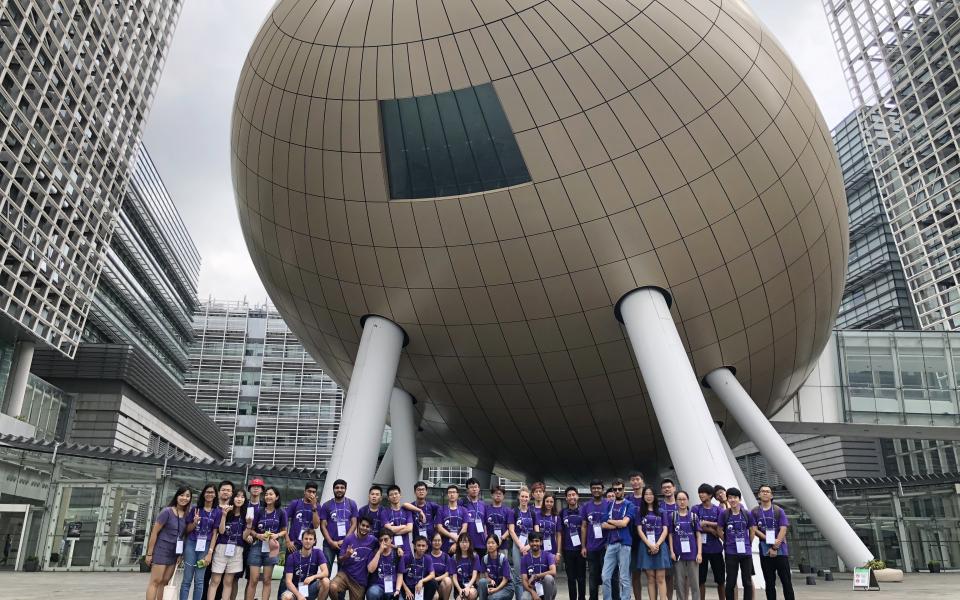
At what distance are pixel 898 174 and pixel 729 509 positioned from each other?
6750 cm

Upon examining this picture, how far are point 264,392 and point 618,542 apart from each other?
7927 centimetres

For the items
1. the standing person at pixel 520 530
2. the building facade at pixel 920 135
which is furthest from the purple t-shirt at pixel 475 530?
the building facade at pixel 920 135

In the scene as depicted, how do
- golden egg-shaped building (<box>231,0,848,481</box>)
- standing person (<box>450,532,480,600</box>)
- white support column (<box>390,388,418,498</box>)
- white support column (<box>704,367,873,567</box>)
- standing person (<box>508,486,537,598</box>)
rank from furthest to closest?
white support column (<box>390,388,418,498</box>)
white support column (<box>704,367,873,567</box>)
golden egg-shaped building (<box>231,0,848,481</box>)
standing person (<box>508,486,537,598</box>)
standing person (<box>450,532,480,600</box>)

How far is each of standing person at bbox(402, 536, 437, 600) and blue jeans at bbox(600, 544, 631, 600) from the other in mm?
2500

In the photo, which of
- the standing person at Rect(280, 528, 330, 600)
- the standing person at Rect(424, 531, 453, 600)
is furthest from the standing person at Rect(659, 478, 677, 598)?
the standing person at Rect(280, 528, 330, 600)

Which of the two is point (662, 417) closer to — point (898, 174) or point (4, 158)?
point (4, 158)

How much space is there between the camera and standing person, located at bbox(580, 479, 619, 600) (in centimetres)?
1066

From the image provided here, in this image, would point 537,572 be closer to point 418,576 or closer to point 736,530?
point 418,576

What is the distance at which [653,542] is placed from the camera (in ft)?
33.1

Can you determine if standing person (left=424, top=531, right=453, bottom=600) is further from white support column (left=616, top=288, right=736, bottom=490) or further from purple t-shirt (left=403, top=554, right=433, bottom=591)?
white support column (left=616, top=288, right=736, bottom=490)

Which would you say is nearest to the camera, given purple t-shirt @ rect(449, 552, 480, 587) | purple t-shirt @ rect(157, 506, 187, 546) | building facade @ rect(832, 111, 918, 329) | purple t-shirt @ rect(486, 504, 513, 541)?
purple t-shirt @ rect(157, 506, 187, 546)

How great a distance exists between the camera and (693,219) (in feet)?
51.7

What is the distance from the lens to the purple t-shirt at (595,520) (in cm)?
1066

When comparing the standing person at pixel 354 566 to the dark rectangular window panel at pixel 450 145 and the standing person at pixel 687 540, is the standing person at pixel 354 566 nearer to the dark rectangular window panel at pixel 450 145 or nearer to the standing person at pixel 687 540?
the standing person at pixel 687 540
